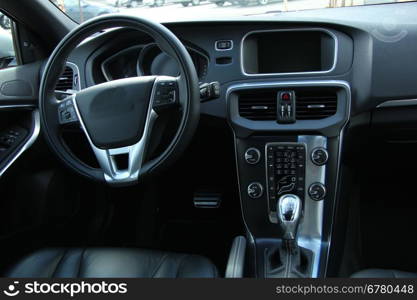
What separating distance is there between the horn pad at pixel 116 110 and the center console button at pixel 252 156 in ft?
1.63

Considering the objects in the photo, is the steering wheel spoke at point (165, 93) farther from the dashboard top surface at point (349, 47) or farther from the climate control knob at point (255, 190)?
the climate control knob at point (255, 190)

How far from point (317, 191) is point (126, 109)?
0.78 metres

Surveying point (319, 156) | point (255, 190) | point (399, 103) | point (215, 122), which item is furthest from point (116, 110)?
point (399, 103)

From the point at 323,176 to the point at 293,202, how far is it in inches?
6.1

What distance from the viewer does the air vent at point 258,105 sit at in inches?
67.5

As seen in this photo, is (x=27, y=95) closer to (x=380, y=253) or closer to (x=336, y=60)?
(x=336, y=60)

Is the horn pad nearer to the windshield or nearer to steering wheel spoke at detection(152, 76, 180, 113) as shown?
steering wheel spoke at detection(152, 76, 180, 113)

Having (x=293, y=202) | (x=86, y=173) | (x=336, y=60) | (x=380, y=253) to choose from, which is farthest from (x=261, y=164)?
(x=380, y=253)

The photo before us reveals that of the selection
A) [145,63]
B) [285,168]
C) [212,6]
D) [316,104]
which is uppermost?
[212,6]

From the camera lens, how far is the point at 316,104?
168 centimetres

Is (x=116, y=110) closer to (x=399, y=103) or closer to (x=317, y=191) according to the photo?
(x=317, y=191)

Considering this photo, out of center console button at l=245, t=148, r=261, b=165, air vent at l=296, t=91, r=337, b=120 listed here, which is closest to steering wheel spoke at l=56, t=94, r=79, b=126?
center console button at l=245, t=148, r=261, b=165

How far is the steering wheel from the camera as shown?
1389 millimetres

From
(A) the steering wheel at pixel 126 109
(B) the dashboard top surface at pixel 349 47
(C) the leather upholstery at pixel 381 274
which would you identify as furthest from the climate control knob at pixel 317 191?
(A) the steering wheel at pixel 126 109
